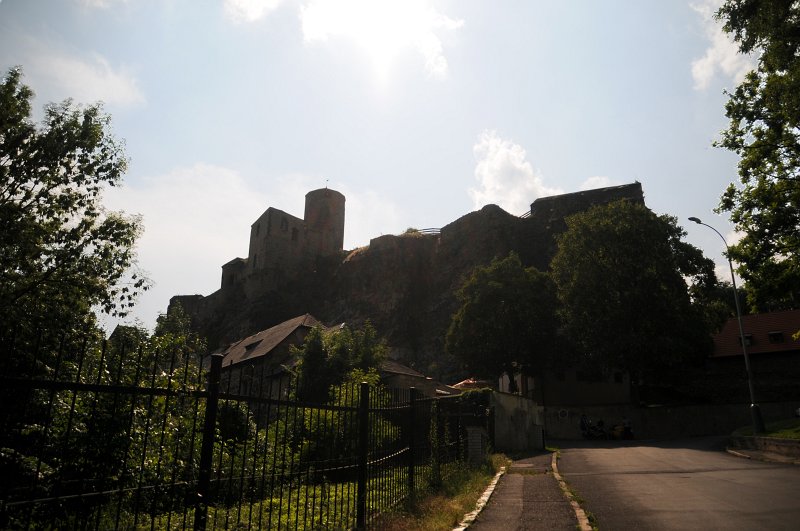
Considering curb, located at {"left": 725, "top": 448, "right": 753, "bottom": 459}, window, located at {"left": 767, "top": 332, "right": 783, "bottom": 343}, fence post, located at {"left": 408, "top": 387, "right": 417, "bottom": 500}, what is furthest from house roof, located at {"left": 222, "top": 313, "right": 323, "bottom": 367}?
window, located at {"left": 767, "top": 332, "right": 783, "bottom": 343}

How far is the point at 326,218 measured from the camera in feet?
294

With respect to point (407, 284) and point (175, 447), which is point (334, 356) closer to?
point (175, 447)

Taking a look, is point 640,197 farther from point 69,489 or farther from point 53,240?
point 69,489

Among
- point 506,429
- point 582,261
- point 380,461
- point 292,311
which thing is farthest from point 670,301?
point 292,311

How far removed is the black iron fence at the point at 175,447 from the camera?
3.59m

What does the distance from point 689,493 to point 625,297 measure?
2835 centimetres

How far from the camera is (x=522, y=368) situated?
143ft

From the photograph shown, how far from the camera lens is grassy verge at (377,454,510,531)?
24.4 ft

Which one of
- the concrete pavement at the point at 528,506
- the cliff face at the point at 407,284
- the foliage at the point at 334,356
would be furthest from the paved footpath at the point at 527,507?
the cliff face at the point at 407,284

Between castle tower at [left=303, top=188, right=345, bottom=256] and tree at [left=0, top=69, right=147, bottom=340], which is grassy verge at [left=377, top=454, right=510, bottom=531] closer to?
tree at [left=0, top=69, right=147, bottom=340]

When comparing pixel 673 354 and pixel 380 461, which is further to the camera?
pixel 673 354

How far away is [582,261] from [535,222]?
87.1 ft

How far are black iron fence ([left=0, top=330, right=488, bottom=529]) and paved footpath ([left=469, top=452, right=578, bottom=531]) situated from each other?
1.35 m

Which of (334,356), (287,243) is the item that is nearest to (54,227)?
(334,356)
